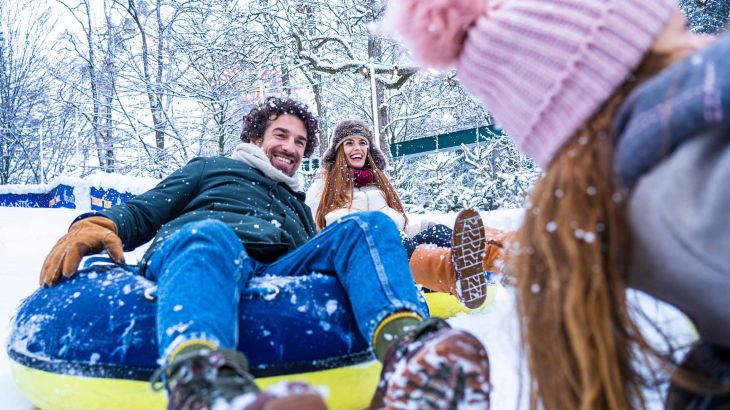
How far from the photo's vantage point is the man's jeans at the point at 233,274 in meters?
0.96

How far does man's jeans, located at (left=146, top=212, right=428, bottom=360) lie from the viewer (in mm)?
962

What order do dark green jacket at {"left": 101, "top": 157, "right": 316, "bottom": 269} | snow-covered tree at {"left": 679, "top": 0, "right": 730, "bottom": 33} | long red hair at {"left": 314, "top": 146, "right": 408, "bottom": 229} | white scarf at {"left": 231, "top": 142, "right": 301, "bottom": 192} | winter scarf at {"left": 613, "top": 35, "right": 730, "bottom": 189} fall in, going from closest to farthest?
winter scarf at {"left": 613, "top": 35, "right": 730, "bottom": 189}, dark green jacket at {"left": 101, "top": 157, "right": 316, "bottom": 269}, white scarf at {"left": 231, "top": 142, "right": 301, "bottom": 192}, long red hair at {"left": 314, "top": 146, "right": 408, "bottom": 229}, snow-covered tree at {"left": 679, "top": 0, "right": 730, "bottom": 33}

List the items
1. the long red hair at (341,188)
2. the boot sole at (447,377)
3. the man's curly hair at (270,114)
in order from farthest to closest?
the long red hair at (341,188) → the man's curly hair at (270,114) → the boot sole at (447,377)

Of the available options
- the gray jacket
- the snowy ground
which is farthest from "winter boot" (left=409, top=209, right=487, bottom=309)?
the gray jacket

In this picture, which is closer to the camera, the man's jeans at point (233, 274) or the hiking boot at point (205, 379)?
the hiking boot at point (205, 379)

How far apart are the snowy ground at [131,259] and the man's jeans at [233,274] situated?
26 cm

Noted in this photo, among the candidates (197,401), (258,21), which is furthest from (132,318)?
(258,21)

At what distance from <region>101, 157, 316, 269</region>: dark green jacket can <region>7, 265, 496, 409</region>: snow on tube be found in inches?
9.6

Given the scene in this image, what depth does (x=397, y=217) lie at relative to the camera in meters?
2.80

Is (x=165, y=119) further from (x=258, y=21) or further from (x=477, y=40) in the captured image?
(x=477, y=40)

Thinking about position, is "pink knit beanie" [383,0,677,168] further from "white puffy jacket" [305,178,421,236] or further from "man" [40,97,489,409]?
"white puffy jacket" [305,178,421,236]

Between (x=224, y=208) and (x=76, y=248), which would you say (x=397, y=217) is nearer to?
(x=224, y=208)

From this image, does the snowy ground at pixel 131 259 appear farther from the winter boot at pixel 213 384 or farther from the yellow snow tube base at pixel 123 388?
the winter boot at pixel 213 384

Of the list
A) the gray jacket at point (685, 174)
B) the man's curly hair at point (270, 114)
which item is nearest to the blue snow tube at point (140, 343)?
the gray jacket at point (685, 174)
